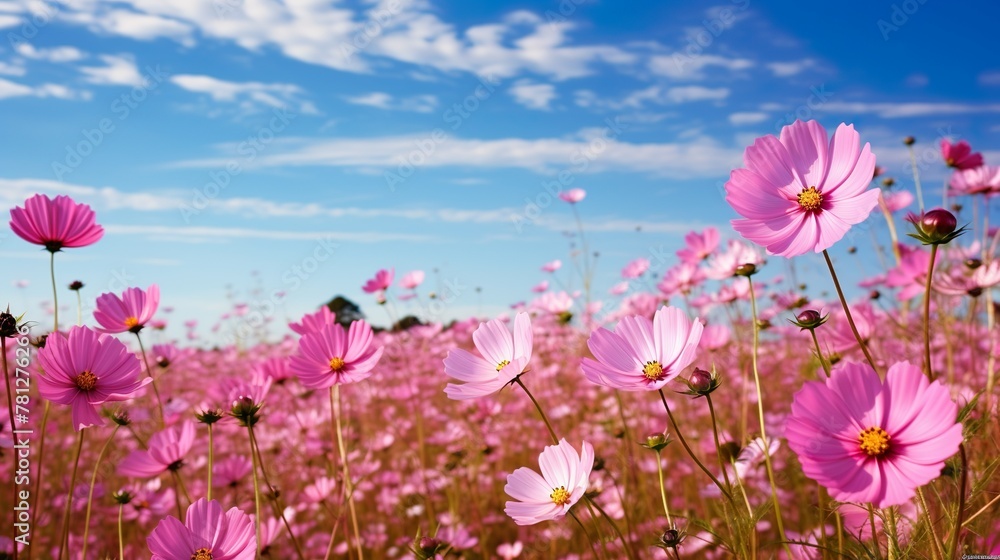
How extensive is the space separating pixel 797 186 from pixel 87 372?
3.78 feet

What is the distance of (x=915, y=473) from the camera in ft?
2.21

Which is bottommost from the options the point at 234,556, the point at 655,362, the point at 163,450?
the point at 234,556

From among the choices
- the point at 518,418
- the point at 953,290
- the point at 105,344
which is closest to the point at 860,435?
the point at 105,344

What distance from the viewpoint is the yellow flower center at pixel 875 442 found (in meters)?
0.71

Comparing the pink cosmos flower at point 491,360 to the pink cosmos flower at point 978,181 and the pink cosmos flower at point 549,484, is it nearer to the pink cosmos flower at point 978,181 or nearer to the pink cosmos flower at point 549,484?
the pink cosmos flower at point 549,484

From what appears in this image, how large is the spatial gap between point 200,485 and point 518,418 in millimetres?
1778

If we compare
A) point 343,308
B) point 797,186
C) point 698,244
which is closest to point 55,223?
point 797,186

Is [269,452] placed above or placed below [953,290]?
below

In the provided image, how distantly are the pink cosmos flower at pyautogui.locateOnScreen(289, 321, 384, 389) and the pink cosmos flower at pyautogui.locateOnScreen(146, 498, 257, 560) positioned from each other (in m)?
0.34

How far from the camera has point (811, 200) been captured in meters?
0.90

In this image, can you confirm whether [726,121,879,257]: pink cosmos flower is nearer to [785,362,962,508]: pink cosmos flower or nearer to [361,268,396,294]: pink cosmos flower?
[785,362,962,508]: pink cosmos flower

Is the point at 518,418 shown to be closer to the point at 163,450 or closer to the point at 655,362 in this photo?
the point at 163,450

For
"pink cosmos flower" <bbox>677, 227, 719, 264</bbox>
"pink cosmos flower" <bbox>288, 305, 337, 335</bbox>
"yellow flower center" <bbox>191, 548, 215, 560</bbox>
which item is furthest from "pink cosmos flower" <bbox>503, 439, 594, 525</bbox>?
"pink cosmos flower" <bbox>677, 227, 719, 264</bbox>

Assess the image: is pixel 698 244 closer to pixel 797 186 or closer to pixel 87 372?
pixel 797 186
